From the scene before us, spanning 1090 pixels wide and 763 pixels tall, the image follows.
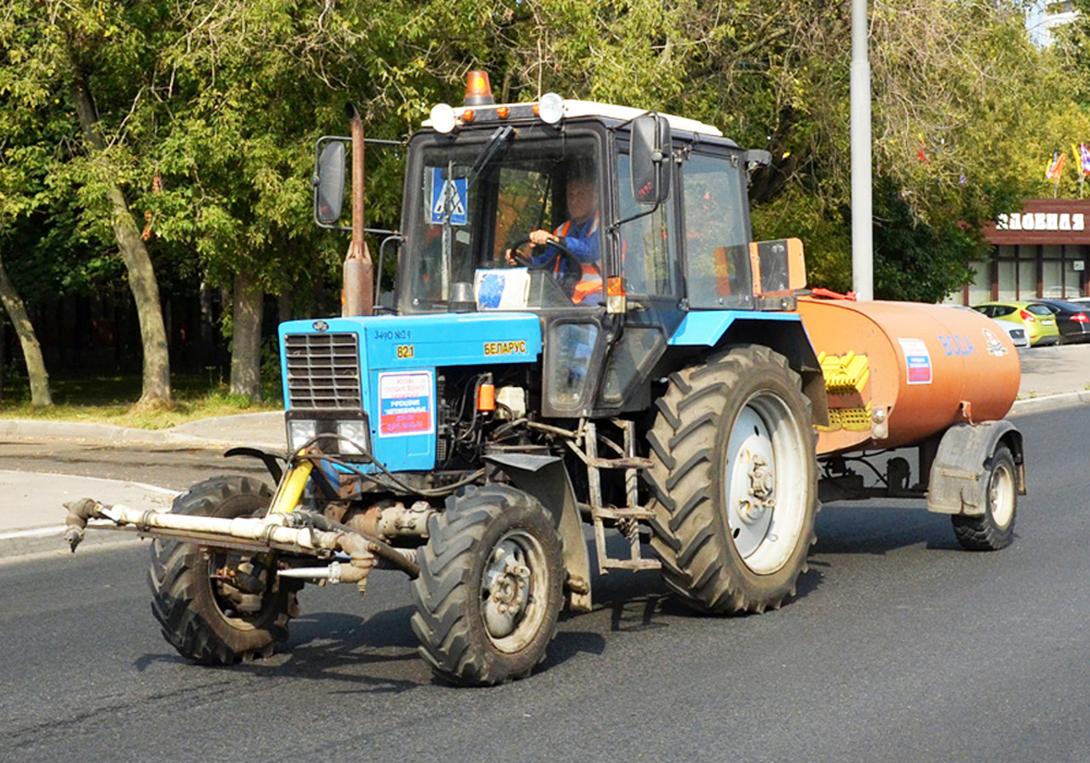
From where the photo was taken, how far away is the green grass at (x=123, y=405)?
73.7 feet

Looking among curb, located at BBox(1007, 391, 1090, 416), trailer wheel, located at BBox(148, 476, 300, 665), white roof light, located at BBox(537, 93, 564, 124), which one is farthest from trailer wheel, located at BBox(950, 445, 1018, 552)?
curb, located at BBox(1007, 391, 1090, 416)

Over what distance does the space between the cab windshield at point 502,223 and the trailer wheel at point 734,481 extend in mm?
877

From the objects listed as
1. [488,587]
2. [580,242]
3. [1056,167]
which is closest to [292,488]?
[488,587]

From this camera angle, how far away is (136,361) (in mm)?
42625

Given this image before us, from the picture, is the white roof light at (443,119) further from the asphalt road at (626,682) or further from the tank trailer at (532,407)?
the asphalt road at (626,682)

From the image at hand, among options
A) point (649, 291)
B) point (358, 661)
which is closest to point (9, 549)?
point (358, 661)

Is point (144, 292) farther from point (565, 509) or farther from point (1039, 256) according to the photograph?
point (1039, 256)

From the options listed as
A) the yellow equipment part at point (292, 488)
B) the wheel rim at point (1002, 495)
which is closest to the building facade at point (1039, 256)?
the wheel rim at point (1002, 495)

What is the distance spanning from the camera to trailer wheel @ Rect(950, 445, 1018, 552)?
1055cm

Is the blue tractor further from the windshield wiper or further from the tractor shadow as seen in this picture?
the tractor shadow

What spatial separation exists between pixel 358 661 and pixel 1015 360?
20.9 feet

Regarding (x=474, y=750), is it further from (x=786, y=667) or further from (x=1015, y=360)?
(x=1015, y=360)

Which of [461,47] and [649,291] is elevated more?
[461,47]

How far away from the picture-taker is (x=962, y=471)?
33.9ft
